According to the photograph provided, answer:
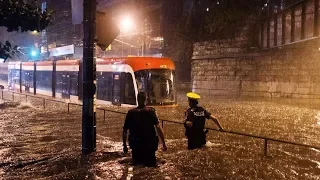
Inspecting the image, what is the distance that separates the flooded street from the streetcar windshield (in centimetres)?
209

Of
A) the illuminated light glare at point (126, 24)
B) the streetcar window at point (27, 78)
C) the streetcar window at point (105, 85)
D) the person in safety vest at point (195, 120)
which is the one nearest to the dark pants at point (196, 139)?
the person in safety vest at point (195, 120)

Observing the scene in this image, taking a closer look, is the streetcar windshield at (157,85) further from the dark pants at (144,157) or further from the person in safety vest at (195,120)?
the dark pants at (144,157)

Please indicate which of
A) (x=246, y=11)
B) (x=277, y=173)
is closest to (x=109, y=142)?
(x=277, y=173)

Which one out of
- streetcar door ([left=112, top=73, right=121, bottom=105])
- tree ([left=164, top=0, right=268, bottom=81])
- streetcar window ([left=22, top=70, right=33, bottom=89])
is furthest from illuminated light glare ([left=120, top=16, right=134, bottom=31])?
streetcar door ([left=112, top=73, right=121, bottom=105])

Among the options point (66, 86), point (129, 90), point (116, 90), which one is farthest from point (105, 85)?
point (66, 86)

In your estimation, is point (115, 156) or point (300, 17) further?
point (300, 17)

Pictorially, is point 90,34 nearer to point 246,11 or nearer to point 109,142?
point 109,142

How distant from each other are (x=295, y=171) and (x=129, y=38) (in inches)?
1604

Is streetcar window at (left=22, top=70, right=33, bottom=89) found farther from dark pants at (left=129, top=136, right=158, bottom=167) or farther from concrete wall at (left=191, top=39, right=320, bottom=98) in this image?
dark pants at (left=129, top=136, right=158, bottom=167)

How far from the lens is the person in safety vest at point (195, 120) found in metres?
7.35

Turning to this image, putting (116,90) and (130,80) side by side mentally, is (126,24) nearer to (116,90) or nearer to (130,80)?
(116,90)

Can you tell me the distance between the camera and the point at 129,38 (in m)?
46.9

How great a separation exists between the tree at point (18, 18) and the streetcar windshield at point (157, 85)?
6.45 metres

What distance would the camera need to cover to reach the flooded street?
7070 mm
